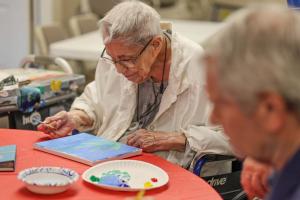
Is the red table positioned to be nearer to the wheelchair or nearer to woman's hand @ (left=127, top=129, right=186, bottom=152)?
woman's hand @ (left=127, top=129, right=186, bottom=152)

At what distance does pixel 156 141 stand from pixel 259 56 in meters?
1.18

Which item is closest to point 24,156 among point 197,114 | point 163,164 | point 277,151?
point 163,164

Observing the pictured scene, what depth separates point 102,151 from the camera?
1.95m

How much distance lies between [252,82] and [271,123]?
80 mm

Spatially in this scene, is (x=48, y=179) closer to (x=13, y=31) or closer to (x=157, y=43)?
(x=157, y=43)

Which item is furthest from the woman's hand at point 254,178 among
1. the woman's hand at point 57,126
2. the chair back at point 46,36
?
the chair back at point 46,36

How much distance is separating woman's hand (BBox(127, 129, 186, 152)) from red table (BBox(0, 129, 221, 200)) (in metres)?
0.09

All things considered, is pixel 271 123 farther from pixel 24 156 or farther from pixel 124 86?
pixel 124 86

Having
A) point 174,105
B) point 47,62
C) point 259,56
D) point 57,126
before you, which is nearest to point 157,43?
point 174,105

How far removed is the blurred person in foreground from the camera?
37.8 inches

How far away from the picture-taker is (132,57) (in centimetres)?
215

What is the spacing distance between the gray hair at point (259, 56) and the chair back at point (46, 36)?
338cm

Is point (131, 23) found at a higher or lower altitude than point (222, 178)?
higher

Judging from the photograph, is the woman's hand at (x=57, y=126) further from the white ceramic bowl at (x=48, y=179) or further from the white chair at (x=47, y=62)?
the white chair at (x=47, y=62)
